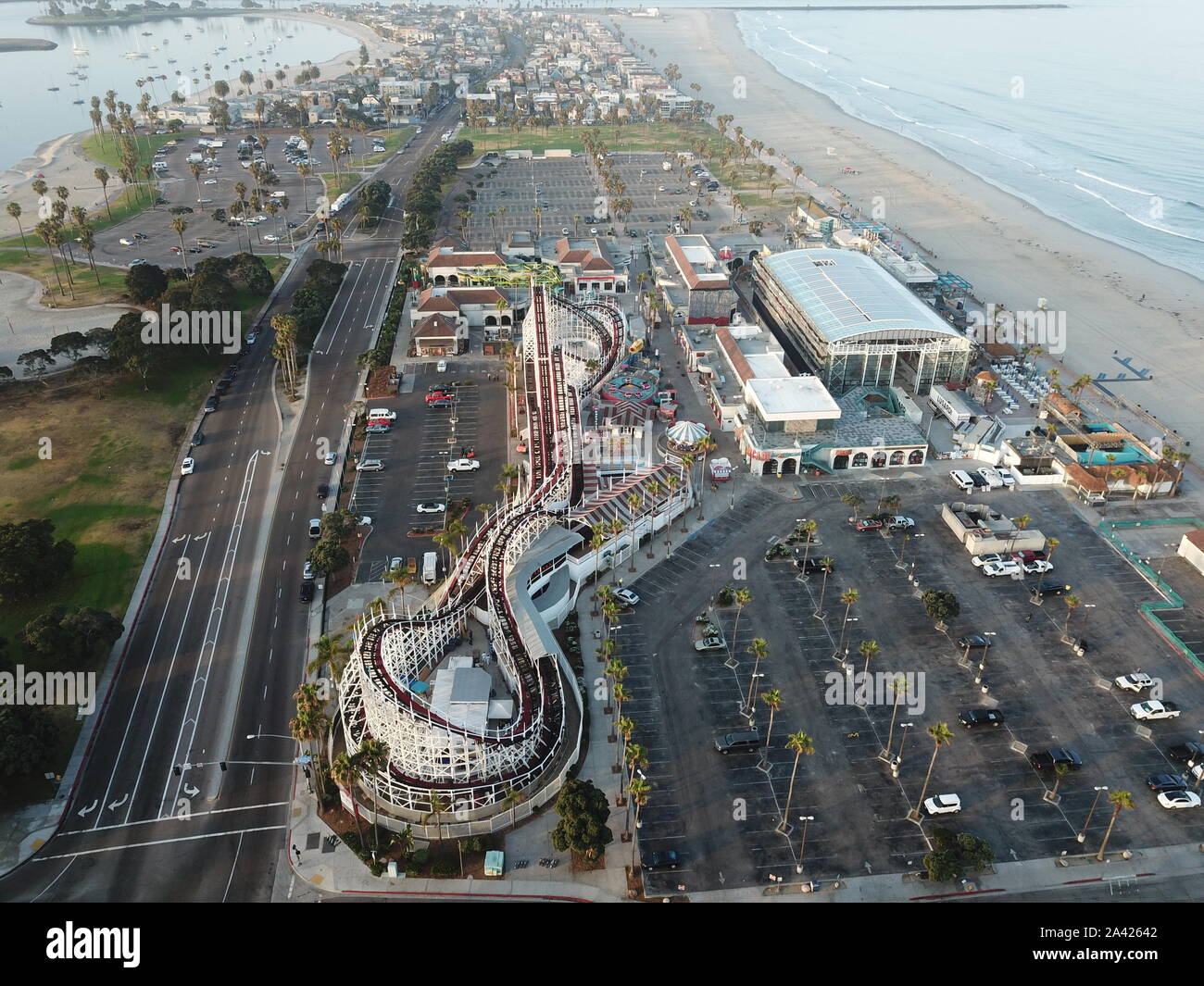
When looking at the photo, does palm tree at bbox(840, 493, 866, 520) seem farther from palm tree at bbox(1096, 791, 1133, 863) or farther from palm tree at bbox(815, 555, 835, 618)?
palm tree at bbox(1096, 791, 1133, 863)

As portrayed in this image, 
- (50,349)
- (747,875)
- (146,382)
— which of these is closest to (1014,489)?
(747,875)

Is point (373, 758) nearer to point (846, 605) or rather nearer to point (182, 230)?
point (846, 605)

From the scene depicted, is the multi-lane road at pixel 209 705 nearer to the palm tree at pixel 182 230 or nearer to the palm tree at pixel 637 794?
the palm tree at pixel 637 794

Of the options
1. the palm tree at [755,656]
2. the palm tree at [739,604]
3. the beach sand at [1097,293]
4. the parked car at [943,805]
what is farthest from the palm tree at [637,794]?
the beach sand at [1097,293]

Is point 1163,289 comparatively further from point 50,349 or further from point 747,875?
point 50,349

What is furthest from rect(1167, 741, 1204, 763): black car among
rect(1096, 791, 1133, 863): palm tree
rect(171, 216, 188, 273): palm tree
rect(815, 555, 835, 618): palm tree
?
rect(171, 216, 188, 273): palm tree

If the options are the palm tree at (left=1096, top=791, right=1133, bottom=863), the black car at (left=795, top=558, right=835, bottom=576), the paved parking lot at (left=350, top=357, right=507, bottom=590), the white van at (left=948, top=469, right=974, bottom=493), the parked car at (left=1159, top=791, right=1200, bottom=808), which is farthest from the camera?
the white van at (left=948, top=469, right=974, bottom=493)
